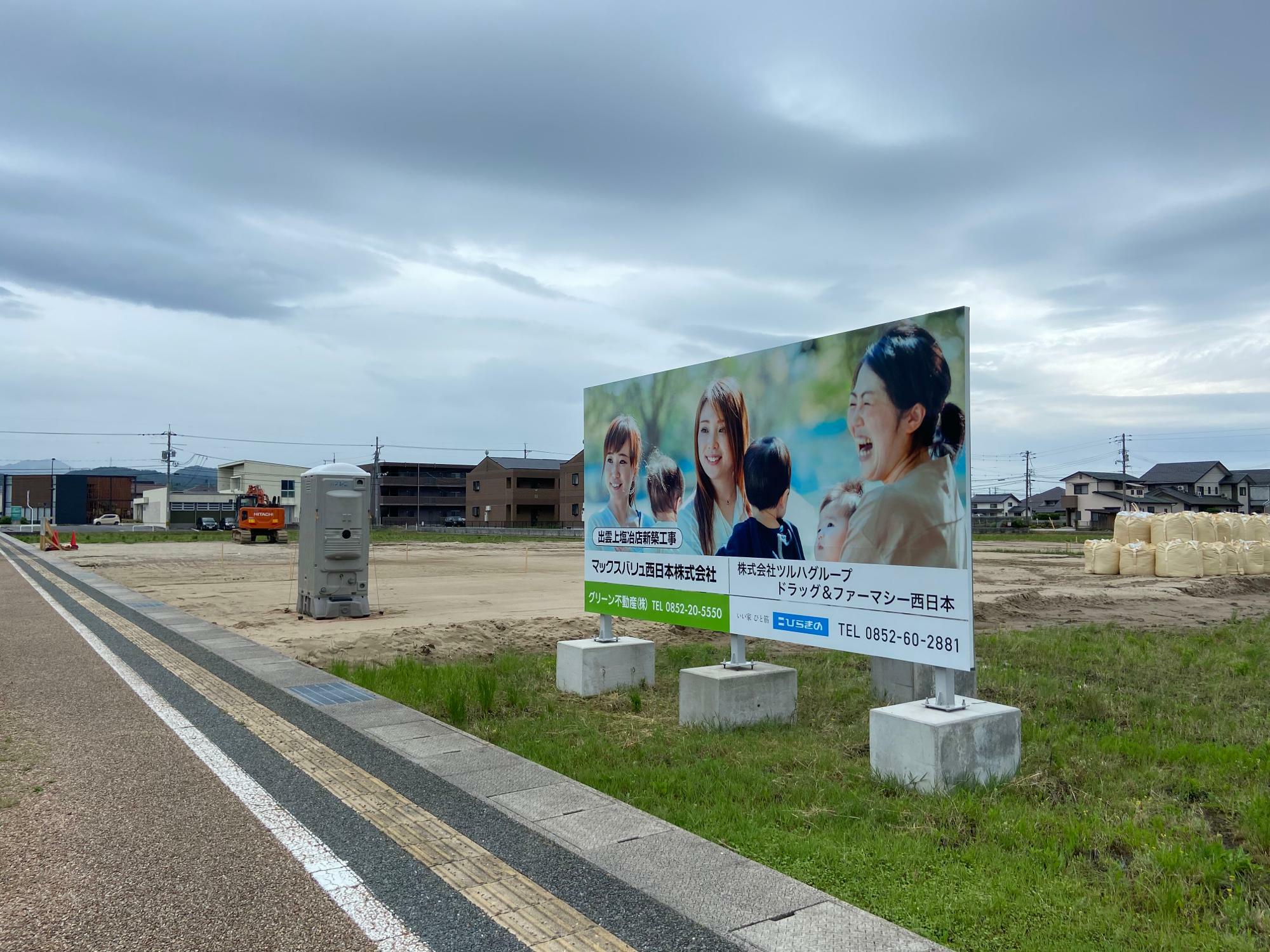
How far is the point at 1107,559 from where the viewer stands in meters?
28.9

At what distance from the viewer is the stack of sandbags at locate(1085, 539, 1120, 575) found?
94.5 ft

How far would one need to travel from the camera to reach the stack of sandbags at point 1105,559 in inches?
1134

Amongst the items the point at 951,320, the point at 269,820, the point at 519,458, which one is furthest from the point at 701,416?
the point at 519,458

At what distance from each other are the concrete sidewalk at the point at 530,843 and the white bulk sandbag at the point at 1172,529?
28493 millimetres

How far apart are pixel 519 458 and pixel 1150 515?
77814mm

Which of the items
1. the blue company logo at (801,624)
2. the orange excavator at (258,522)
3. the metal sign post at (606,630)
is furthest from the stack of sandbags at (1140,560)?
the orange excavator at (258,522)

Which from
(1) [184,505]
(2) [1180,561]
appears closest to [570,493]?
(1) [184,505]

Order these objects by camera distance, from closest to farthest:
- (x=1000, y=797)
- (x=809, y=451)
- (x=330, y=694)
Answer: (x=1000, y=797), (x=809, y=451), (x=330, y=694)

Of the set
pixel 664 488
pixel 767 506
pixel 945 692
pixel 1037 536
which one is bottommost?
pixel 1037 536

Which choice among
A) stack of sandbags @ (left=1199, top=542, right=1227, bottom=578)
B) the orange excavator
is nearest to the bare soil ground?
stack of sandbags @ (left=1199, top=542, right=1227, bottom=578)

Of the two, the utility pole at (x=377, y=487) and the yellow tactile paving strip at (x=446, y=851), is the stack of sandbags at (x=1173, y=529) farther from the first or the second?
the utility pole at (x=377, y=487)

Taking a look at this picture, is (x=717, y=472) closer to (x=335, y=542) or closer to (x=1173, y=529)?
(x=335, y=542)

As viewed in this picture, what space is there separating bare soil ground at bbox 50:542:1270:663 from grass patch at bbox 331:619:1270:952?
3.46 m

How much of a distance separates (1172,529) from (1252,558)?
231 centimetres
